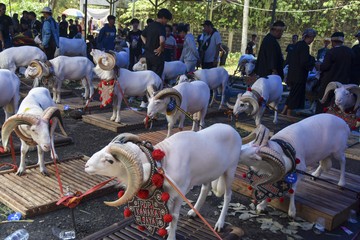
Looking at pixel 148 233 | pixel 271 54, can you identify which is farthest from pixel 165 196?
pixel 271 54

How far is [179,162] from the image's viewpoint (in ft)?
11.6

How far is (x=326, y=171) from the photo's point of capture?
5953 mm

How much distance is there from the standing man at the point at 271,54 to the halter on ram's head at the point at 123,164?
6.56 metres

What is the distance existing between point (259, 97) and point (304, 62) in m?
2.17

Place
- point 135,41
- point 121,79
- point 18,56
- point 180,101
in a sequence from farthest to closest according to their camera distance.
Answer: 1. point 135,41
2. point 18,56
3. point 121,79
4. point 180,101

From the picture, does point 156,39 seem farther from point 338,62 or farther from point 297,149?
point 297,149

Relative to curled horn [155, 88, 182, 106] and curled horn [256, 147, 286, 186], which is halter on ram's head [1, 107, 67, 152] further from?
curled horn [256, 147, 286, 186]

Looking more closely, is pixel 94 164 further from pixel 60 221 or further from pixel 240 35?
pixel 240 35

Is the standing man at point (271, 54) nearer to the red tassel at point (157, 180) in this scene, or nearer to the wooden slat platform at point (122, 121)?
the wooden slat platform at point (122, 121)

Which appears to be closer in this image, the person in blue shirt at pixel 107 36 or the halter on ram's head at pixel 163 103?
the halter on ram's head at pixel 163 103

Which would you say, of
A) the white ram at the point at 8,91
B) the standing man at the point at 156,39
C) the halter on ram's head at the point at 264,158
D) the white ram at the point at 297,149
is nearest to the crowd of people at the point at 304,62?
the standing man at the point at 156,39

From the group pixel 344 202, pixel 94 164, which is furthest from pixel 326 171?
pixel 94 164

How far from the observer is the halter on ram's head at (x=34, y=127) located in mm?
4691

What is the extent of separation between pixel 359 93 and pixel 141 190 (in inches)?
220
